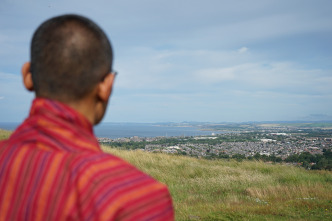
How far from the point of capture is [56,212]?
3.11ft

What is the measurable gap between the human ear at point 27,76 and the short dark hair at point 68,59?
92 mm

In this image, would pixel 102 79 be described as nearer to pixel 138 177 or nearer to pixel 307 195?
pixel 138 177

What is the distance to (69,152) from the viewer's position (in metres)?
1.01

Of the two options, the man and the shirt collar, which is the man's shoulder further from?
the shirt collar

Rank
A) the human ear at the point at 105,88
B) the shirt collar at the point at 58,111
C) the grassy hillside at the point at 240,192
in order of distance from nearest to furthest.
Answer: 1. the shirt collar at the point at 58,111
2. the human ear at the point at 105,88
3. the grassy hillside at the point at 240,192

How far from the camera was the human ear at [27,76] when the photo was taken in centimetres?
129

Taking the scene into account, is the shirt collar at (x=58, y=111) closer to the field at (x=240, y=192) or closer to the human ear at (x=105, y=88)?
the human ear at (x=105, y=88)

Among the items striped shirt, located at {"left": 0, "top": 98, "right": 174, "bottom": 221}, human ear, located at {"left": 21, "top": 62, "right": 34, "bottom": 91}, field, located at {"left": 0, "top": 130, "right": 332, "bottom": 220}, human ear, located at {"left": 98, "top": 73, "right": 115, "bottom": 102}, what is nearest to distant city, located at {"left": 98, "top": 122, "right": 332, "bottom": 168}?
field, located at {"left": 0, "top": 130, "right": 332, "bottom": 220}

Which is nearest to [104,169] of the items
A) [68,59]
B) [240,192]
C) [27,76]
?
[68,59]

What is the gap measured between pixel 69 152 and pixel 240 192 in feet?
28.3

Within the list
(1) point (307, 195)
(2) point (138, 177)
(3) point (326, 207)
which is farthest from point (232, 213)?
(2) point (138, 177)

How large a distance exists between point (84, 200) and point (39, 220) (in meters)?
0.17

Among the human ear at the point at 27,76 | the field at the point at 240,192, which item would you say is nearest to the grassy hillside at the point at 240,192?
the field at the point at 240,192

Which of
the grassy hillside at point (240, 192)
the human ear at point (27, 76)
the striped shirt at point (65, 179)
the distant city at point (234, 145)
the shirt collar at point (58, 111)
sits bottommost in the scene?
the distant city at point (234, 145)
